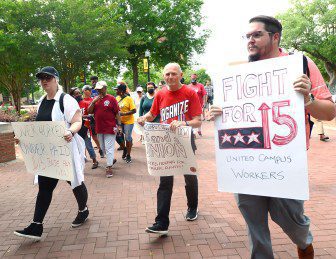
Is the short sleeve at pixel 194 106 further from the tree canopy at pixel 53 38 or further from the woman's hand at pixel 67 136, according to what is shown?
the tree canopy at pixel 53 38

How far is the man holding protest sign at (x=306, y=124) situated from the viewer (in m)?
2.21

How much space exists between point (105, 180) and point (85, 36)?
12.8 m

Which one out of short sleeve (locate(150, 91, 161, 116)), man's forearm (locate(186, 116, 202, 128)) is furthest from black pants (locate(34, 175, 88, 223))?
man's forearm (locate(186, 116, 202, 128))

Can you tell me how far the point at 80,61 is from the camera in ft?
60.1

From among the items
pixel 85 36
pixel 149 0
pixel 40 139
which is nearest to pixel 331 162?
pixel 40 139

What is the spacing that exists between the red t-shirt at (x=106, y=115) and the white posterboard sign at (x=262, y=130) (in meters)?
4.28

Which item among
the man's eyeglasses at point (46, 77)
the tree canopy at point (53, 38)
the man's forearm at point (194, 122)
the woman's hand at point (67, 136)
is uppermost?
the tree canopy at point (53, 38)

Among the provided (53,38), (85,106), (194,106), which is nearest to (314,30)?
(53,38)

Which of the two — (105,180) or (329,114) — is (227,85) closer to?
(329,114)

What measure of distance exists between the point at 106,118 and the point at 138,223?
3.00 metres

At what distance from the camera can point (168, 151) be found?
356 centimetres

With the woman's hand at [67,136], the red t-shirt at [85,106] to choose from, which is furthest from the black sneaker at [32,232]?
the red t-shirt at [85,106]

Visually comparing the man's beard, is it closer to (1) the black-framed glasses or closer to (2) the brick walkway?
(2) the brick walkway

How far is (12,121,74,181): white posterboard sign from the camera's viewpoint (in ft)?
12.1
